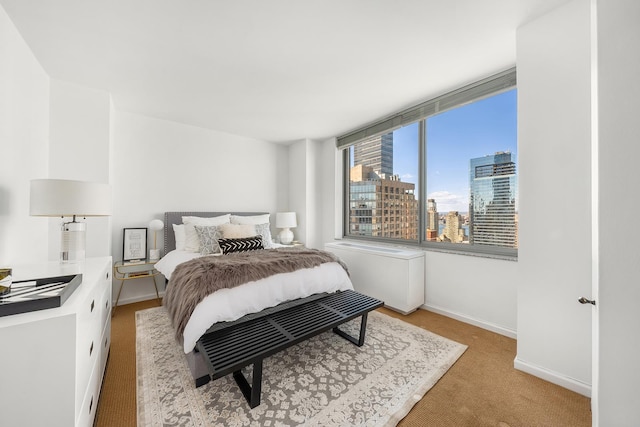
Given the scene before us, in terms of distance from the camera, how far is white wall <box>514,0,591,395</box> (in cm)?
161

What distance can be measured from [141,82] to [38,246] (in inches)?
70.4

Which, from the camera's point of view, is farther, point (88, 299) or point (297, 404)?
point (297, 404)

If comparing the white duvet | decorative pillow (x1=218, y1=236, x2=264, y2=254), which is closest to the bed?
the white duvet

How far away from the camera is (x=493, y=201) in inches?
101

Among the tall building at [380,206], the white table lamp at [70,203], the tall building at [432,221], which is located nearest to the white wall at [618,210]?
the tall building at [432,221]

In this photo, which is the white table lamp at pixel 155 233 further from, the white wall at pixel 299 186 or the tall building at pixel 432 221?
the tall building at pixel 432 221

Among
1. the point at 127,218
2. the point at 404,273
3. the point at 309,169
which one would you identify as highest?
the point at 309,169

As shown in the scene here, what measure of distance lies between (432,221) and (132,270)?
3.78m

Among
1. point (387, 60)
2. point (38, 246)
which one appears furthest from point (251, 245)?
point (387, 60)

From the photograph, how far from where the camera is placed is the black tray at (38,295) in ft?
2.96

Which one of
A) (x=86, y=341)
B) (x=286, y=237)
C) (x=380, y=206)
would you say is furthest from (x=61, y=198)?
(x=380, y=206)

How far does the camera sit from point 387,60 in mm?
2182

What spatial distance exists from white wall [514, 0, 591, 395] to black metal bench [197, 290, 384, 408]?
1.18 meters

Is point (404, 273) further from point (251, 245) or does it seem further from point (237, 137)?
point (237, 137)
